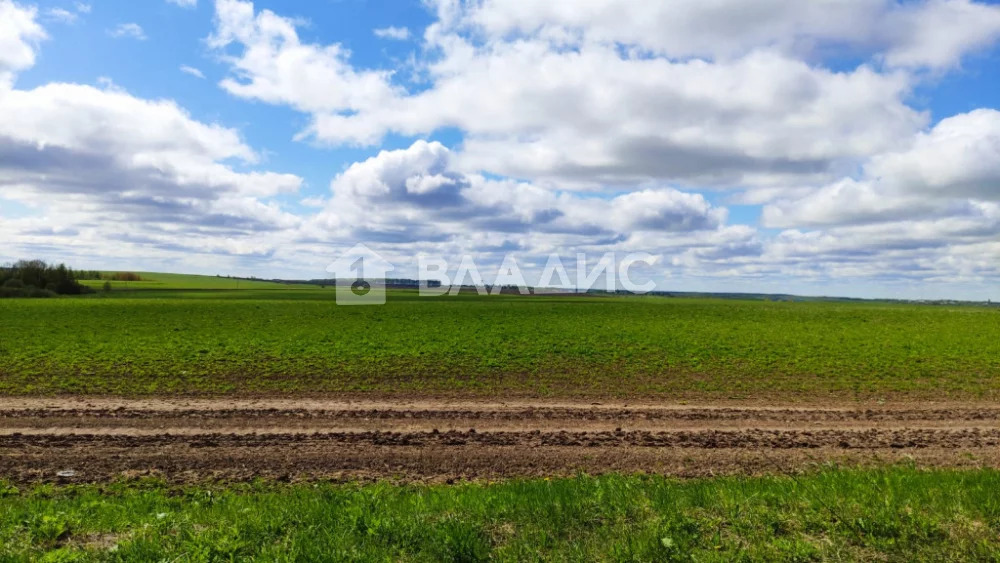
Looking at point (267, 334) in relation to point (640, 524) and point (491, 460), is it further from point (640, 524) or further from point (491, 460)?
point (640, 524)

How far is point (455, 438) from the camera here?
42.3ft

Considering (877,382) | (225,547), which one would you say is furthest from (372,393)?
(877,382)

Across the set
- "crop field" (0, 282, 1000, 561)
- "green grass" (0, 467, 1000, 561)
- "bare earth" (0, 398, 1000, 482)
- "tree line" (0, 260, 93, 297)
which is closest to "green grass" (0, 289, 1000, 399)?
"crop field" (0, 282, 1000, 561)

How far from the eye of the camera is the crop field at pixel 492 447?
5.92 m

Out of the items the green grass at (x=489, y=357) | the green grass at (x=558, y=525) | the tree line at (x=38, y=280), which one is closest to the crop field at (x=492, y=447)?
the green grass at (x=558, y=525)

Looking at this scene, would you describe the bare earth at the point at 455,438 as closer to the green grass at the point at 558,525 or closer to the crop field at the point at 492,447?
the crop field at the point at 492,447

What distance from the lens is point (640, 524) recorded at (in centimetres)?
619

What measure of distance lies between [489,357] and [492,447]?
45.2 ft

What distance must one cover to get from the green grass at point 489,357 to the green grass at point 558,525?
1191cm

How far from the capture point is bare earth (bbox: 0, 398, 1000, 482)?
1084 centimetres

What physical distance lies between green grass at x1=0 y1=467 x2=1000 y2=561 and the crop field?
3 centimetres

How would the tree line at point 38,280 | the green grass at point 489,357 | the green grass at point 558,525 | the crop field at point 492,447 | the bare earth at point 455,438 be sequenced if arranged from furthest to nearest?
the tree line at point 38,280, the green grass at point 489,357, the bare earth at point 455,438, the crop field at point 492,447, the green grass at point 558,525

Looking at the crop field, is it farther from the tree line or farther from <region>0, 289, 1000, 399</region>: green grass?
the tree line

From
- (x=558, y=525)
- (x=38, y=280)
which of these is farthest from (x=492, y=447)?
(x=38, y=280)
